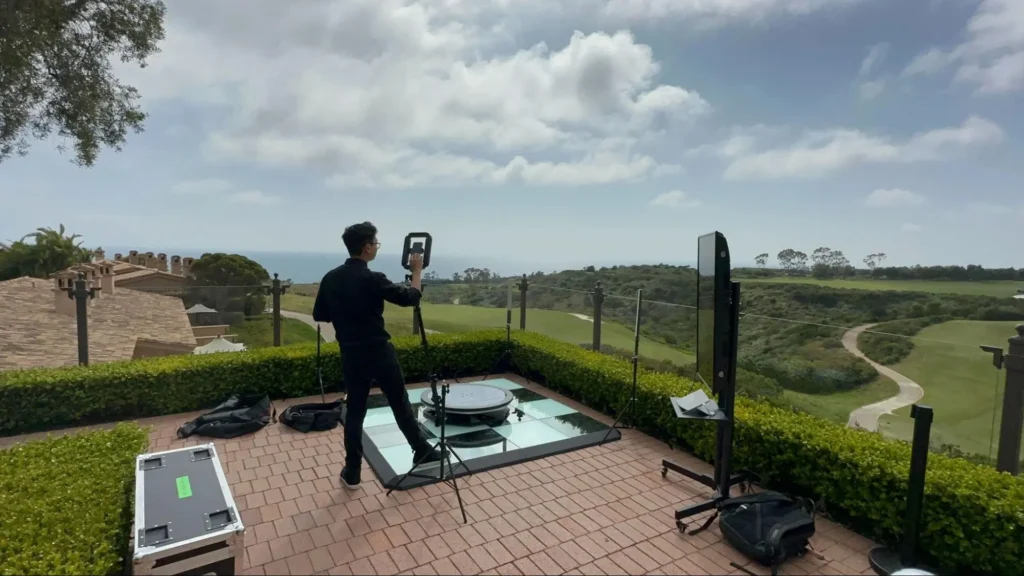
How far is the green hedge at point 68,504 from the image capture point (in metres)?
1.92

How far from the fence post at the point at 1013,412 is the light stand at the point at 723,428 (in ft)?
5.33

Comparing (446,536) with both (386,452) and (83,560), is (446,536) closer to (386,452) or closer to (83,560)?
(386,452)

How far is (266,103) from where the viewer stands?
28.5ft

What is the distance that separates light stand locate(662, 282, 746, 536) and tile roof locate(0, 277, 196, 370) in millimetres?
6806

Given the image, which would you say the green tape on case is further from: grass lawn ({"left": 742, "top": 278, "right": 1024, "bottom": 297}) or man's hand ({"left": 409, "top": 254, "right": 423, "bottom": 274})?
grass lawn ({"left": 742, "top": 278, "right": 1024, "bottom": 297})

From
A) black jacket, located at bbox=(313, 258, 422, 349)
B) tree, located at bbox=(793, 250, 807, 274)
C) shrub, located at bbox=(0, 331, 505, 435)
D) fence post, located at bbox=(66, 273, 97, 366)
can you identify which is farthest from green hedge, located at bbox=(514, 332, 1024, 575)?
tree, located at bbox=(793, 250, 807, 274)

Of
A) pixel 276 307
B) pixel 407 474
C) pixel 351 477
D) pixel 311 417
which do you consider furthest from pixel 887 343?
pixel 276 307

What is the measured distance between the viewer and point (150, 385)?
181 inches

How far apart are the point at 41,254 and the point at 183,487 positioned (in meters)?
24.7

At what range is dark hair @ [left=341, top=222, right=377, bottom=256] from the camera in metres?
3.07

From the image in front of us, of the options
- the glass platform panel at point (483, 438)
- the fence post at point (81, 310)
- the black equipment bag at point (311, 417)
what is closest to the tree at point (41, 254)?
the fence post at point (81, 310)

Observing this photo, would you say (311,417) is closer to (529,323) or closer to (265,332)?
(265,332)

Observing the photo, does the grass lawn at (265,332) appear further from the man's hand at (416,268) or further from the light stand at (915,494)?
the light stand at (915,494)

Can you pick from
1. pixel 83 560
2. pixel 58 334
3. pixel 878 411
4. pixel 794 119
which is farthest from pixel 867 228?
pixel 58 334
